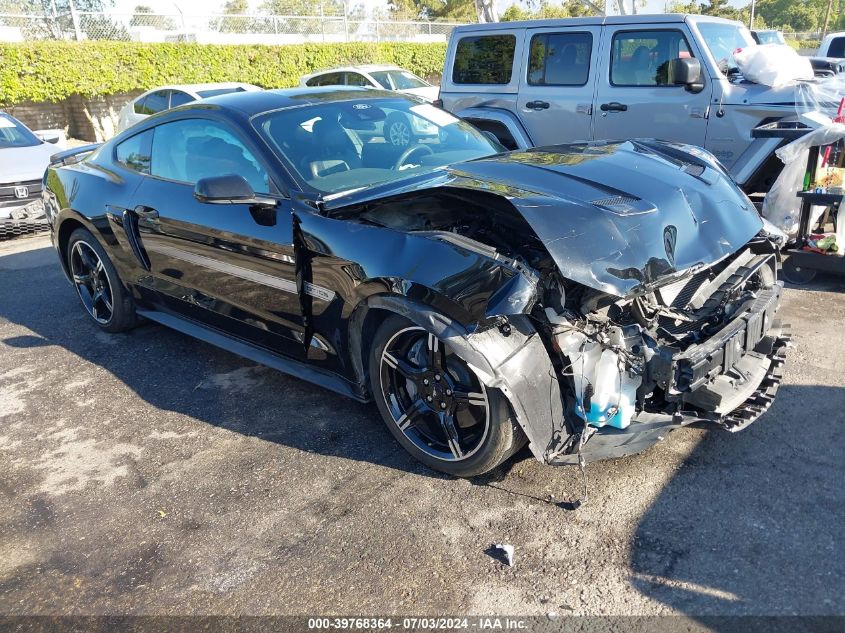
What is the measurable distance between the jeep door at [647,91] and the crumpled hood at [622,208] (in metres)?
3.18

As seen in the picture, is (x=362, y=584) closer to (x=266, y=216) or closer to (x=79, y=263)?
(x=266, y=216)

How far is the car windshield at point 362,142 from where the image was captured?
3.87 m

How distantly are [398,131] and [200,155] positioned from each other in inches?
48.5

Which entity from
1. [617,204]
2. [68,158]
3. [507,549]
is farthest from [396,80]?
[507,549]

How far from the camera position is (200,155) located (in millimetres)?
4359

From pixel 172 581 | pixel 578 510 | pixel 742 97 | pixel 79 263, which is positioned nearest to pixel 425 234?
pixel 578 510

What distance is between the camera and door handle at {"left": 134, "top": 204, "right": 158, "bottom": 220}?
4516 millimetres

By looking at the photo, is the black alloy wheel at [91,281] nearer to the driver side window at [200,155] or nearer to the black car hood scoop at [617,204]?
the driver side window at [200,155]

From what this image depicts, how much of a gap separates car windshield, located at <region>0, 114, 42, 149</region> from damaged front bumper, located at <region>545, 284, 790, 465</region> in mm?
9548

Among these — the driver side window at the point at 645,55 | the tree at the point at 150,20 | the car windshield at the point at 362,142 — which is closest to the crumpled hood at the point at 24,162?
the car windshield at the point at 362,142

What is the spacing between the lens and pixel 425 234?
316 centimetres

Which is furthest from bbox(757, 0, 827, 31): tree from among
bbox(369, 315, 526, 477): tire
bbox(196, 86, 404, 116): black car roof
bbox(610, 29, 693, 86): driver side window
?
bbox(369, 315, 526, 477): tire

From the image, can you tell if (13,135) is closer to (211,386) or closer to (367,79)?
(367,79)

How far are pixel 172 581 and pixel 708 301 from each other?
8.83 feet
